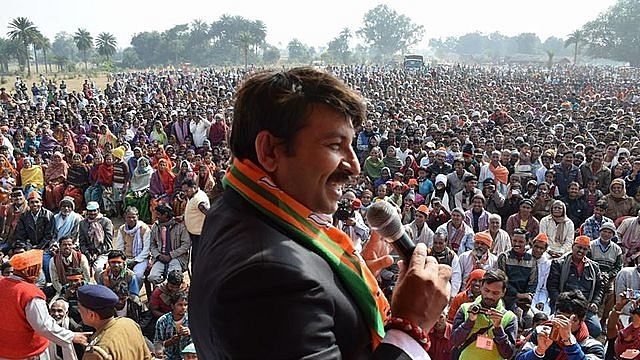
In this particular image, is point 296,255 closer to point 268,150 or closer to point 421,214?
point 268,150

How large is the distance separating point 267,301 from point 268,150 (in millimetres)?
299

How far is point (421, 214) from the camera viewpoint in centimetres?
597

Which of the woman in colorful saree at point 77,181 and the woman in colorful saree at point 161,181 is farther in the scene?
the woman in colorful saree at point 77,181

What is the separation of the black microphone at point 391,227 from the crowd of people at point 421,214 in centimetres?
6

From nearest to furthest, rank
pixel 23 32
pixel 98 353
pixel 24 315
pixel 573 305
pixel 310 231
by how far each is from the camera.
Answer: pixel 310 231, pixel 98 353, pixel 24 315, pixel 573 305, pixel 23 32

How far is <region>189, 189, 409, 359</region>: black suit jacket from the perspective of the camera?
837 mm

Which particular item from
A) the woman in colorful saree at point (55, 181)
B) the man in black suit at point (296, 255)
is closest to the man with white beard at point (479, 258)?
the man in black suit at point (296, 255)

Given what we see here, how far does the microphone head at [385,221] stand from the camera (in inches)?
50.7

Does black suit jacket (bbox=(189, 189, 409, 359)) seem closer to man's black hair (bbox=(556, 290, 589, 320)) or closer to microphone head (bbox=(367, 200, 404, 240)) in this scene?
microphone head (bbox=(367, 200, 404, 240))

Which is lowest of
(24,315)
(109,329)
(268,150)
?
(24,315)

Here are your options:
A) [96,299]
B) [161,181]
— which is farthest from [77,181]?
[96,299]

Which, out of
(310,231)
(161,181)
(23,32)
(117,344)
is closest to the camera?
(310,231)

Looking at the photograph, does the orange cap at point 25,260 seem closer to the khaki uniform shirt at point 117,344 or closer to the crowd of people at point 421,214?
the crowd of people at point 421,214

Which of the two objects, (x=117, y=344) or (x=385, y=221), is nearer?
(x=385, y=221)
